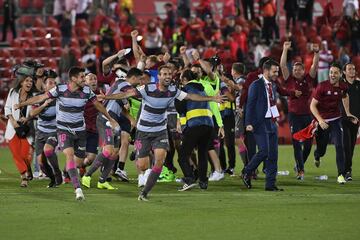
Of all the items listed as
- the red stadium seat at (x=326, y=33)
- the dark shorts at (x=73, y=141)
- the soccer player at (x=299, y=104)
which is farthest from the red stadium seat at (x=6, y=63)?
the dark shorts at (x=73, y=141)

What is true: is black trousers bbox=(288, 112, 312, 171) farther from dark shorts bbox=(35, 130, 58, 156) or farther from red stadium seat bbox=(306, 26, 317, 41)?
red stadium seat bbox=(306, 26, 317, 41)

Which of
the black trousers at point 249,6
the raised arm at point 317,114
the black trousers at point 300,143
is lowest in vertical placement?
the black trousers at point 300,143

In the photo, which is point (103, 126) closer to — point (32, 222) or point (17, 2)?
point (32, 222)

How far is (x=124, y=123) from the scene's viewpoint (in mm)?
19547

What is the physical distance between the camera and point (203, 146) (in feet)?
58.2

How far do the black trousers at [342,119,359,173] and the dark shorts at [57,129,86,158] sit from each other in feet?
15.8

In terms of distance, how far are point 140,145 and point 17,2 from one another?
72.2 feet

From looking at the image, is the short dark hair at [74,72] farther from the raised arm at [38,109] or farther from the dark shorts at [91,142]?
the dark shorts at [91,142]

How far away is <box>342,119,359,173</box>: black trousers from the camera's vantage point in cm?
1934

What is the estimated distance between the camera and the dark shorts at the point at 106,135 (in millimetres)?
18328

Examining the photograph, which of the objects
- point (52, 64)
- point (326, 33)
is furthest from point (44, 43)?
point (326, 33)

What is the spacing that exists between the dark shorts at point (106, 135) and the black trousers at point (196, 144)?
1337mm

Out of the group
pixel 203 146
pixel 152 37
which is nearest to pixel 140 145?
pixel 203 146

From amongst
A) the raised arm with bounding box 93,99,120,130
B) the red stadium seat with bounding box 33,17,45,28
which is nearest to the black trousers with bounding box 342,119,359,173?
the raised arm with bounding box 93,99,120,130
